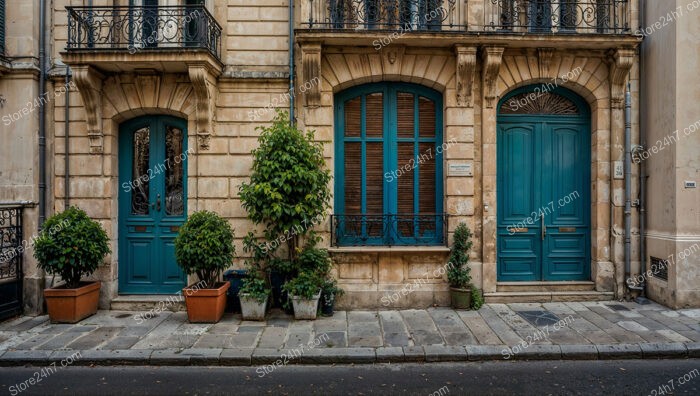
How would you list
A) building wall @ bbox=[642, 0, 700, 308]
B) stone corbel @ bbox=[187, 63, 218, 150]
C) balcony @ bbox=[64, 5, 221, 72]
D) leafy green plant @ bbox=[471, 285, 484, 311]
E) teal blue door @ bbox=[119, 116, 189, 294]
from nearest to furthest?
balcony @ bbox=[64, 5, 221, 72], stone corbel @ bbox=[187, 63, 218, 150], building wall @ bbox=[642, 0, 700, 308], leafy green plant @ bbox=[471, 285, 484, 311], teal blue door @ bbox=[119, 116, 189, 294]

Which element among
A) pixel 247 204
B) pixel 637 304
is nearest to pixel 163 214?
pixel 247 204

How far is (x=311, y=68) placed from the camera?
26.7 feet

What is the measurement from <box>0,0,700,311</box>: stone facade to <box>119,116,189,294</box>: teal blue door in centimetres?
24

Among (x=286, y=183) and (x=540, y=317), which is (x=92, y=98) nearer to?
(x=286, y=183)

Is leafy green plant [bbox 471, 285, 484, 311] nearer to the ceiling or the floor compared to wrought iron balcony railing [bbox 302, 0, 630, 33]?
nearer to the floor

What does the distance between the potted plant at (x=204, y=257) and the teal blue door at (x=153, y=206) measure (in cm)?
140

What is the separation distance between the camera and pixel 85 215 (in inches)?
304

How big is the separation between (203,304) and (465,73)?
6436mm

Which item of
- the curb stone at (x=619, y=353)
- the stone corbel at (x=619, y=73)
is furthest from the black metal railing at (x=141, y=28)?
the curb stone at (x=619, y=353)

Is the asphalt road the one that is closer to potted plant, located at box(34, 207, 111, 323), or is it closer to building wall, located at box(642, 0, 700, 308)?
potted plant, located at box(34, 207, 111, 323)

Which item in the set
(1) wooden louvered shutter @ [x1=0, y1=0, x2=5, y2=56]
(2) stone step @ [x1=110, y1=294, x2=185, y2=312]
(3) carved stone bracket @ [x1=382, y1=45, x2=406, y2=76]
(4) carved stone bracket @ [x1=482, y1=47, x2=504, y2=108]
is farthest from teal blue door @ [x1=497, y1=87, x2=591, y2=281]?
(1) wooden louvered shutter @ [x1=0, y1=0, x2=5, y2=56]

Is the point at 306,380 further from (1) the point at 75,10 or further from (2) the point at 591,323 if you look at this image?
(1) the point at 75,10

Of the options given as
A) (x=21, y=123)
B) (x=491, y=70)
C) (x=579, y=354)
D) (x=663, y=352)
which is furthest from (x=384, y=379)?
(x=21, y=123)

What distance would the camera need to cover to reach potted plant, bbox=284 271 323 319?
294 inches
